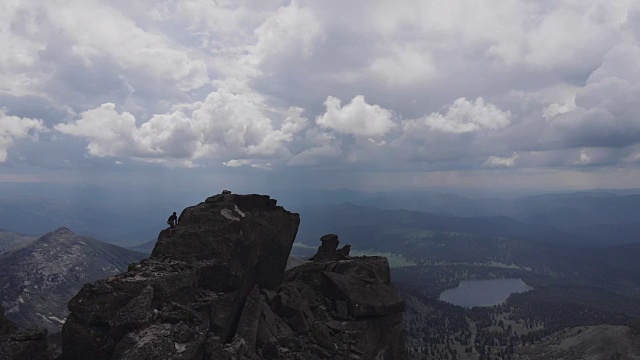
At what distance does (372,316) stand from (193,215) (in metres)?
25.6

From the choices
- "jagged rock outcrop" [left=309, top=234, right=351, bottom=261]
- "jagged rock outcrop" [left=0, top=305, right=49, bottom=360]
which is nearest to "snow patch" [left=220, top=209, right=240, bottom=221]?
"jagged rock outcrop" [left=0, top=305, right=49, bottom=360]

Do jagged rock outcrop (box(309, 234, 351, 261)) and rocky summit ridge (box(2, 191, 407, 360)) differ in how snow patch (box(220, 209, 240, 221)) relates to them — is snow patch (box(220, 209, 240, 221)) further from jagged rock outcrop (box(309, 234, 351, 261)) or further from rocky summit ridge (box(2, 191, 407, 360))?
jagged rock outcrop (box(309, 234, 351, 261))

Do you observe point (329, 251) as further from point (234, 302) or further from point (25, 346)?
point (25, 346)

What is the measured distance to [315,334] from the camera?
40.9 meters

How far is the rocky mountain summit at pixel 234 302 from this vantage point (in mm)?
29438

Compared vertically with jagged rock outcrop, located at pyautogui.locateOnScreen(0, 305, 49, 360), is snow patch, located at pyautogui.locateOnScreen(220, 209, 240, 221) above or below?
above

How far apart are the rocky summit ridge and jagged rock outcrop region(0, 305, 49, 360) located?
2329 millimetres

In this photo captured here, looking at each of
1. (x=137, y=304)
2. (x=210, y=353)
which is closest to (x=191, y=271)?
(x=137, y=304)

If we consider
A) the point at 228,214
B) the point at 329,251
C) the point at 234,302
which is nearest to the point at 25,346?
the point at 234,302

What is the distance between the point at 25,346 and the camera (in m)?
29.6

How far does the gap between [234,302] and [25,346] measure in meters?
17.9

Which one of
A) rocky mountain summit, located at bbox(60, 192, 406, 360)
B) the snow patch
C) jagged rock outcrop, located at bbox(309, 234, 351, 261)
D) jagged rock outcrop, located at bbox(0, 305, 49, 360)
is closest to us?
jagged rock outcrop, located at bbox(0, 305, 49, 360)

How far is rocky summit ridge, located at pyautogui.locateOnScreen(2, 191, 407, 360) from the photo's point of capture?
29438 mm

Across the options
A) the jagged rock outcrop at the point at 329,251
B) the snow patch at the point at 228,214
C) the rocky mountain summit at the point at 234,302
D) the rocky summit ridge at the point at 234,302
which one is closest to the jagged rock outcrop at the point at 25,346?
the rocky summit ridge at the point at 234,302
